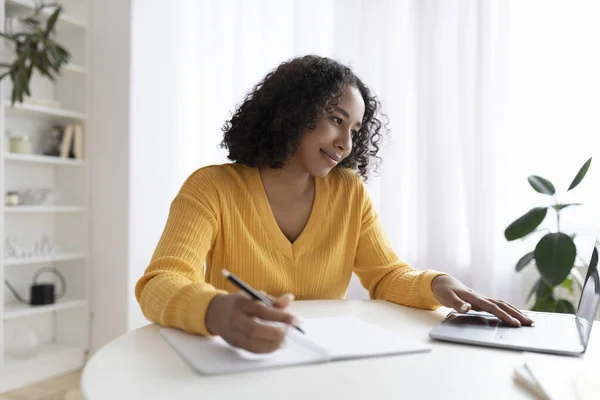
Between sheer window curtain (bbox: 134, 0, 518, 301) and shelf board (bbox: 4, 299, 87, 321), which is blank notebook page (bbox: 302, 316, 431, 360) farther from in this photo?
shelf board (bbox: 4, 299, 87, 321)

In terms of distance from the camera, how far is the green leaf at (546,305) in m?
2.15

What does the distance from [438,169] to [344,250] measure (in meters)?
1.28

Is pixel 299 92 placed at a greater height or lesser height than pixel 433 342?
greater

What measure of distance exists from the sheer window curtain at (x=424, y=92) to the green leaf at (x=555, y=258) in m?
0.42

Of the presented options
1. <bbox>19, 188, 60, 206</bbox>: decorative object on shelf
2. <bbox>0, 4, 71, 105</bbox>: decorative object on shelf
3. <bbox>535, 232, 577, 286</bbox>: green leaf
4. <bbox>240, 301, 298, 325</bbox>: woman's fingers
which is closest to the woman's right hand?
<bbox>240, 301, 298, 325</bbox>: woman's fingers

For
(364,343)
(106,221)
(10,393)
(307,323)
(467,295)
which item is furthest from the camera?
(106,221)

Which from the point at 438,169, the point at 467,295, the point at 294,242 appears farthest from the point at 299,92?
the point at 438,169

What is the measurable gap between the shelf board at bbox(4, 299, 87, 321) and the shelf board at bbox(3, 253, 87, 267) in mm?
209

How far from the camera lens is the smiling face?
4.42 feet

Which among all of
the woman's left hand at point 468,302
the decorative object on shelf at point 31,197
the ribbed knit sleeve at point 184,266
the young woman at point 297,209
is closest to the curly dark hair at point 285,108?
the young woman at point 297,209

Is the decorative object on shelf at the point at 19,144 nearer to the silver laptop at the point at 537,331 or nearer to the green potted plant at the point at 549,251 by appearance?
the green potted plant at the point at 549,251

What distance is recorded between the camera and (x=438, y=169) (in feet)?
8.42

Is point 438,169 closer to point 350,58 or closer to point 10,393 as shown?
point 350,58

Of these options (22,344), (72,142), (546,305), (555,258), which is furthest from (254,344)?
(72,142)
